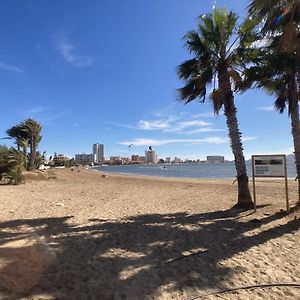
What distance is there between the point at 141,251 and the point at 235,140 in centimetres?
664

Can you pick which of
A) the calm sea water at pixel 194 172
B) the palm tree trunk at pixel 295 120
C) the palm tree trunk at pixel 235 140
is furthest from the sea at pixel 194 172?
the palm tree trunk at pixel 295 120

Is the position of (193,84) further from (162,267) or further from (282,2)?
(162,267)

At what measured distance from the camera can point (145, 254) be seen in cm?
655

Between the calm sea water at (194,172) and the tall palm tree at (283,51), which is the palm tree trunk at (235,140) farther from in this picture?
the calm sea water at (194,172)

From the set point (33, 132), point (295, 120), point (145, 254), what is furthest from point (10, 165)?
point (33, 132)

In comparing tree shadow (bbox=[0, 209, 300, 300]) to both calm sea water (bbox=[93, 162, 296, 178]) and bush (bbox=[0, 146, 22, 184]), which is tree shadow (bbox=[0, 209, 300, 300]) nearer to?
bush (bbox=[0, 146, 22, 184])

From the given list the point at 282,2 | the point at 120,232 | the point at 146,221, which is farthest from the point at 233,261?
the point at 282,2

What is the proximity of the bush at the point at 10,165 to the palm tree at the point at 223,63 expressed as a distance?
1477cm

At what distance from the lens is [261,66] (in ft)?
38.6

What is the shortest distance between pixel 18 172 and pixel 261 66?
17024 mm

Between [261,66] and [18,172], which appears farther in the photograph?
[18,172]

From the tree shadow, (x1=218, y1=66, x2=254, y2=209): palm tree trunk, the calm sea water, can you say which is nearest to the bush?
the tree shadow

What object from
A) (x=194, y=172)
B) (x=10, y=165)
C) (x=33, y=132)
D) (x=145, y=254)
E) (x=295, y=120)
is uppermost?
(x=33, y=132)

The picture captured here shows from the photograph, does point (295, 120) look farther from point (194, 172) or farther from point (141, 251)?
point (194, 172)
